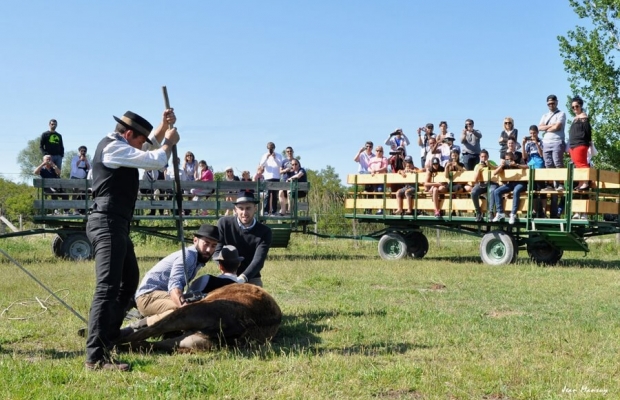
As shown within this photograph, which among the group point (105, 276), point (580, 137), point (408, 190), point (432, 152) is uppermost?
point (580, 137)

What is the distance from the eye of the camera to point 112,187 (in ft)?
19.5

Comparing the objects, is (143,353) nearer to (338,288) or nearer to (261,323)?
(261,323)

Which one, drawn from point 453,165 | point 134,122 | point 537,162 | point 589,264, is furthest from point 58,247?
point 134,122

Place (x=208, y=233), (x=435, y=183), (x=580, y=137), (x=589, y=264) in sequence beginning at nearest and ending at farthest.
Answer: (x=208, y=233)
(x=580, y=137)
(x=589, y=264)
(x=435, y=183)

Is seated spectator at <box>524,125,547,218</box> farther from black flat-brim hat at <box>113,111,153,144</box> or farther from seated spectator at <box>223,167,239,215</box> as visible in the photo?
black flat-brim hat at <box>113,111,153,144</box>

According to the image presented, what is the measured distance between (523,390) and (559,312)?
382 cm

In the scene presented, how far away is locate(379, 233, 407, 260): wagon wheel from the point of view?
58.6ft

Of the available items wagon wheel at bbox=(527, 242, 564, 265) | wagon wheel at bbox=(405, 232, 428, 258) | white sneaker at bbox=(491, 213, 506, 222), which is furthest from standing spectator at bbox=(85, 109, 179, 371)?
wagon wheel at bbox=(405, 232, 428, 258)

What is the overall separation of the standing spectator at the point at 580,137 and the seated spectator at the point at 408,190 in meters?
3.64

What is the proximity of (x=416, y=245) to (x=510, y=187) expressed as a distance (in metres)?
3.68

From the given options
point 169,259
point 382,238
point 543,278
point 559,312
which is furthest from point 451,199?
point 169,259

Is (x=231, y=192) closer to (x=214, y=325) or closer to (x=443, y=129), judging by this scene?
(x=443, y=129)

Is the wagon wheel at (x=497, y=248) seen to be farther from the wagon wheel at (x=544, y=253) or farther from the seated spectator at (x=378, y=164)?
the seated spectator at (x=378, y=164)

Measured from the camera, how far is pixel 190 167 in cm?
1800
